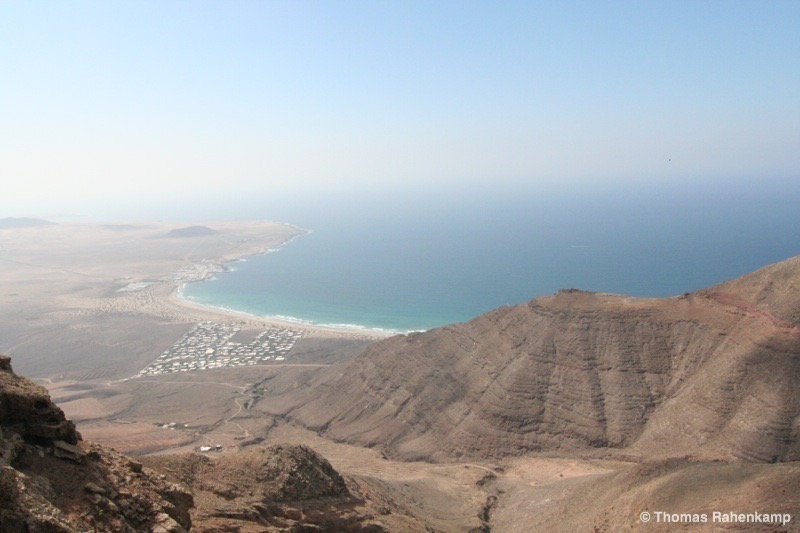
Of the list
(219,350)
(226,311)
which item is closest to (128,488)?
(219,350)

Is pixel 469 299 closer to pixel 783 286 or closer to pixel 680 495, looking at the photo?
pixel 783 286

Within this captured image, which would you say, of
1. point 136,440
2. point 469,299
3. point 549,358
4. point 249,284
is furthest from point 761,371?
point 249,284

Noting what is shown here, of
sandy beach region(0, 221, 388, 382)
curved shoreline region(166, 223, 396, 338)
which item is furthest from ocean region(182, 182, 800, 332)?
sandy beach region(0, 221, 388, 382)

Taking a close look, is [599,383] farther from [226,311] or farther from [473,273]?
[473,273]

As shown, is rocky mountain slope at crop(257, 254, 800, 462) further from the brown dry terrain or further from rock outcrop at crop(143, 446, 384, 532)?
rock outcrop at crop(143, 446, 384, 532)

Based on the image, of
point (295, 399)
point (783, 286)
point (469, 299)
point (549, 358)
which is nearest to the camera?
point (783, 286)

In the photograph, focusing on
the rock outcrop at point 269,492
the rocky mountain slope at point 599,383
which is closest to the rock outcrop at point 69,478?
the rock outcrop at point 269,492
